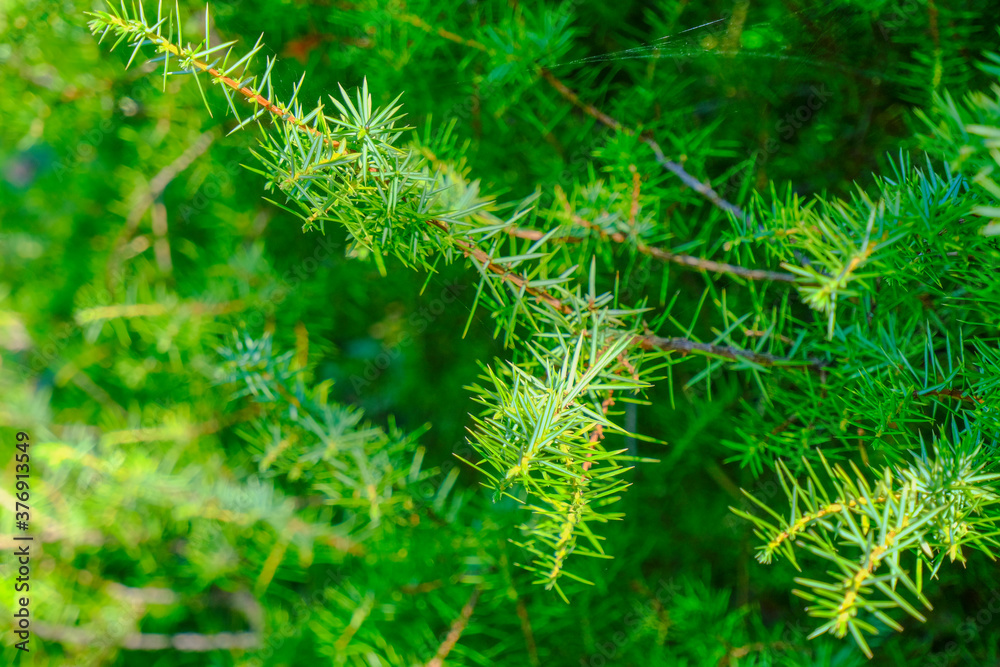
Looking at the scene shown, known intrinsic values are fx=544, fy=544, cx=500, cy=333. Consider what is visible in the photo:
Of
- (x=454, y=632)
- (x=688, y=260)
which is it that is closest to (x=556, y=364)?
(x=688, y=260)

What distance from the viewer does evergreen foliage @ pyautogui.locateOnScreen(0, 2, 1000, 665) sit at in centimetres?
21

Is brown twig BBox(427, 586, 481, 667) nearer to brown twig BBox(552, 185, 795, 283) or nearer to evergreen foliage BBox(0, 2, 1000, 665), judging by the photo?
evergreen foliage BBox(0, 2, 1000, 665)

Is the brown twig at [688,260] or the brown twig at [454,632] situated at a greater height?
the brown twig at [688,260]

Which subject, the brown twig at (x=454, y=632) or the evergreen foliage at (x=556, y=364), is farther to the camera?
the brown twig at (x=454, y=632)

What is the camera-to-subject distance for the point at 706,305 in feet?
1.41

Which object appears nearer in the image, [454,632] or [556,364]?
[556,364]

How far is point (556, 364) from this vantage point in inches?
10.8

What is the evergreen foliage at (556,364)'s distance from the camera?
214 millimetres

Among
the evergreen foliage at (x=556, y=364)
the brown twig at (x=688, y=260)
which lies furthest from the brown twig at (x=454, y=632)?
the brown twig at (x=688, y=260)

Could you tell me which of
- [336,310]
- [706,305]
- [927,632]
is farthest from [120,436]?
[927,632]

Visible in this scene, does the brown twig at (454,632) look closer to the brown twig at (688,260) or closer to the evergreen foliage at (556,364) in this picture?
the evergreen foliage at (556,364)

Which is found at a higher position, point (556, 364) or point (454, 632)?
point (556, 364)

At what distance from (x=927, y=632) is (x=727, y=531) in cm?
16

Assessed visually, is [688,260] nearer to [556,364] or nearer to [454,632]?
[556,364]
